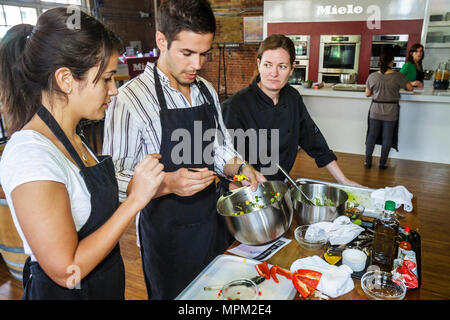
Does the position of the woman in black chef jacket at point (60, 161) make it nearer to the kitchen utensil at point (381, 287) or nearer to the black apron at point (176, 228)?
the black apron at point (176, 228)

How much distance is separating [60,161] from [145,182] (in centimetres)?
24

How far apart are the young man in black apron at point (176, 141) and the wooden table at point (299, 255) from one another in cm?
28

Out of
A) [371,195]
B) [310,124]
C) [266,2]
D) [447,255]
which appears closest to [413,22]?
[266,2]

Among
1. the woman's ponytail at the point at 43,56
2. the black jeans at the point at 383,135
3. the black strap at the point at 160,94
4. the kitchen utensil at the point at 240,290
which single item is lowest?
the black jeans at the point at 383,135

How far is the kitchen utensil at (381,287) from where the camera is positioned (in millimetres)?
1011

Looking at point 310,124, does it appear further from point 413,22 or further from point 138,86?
point 413,22

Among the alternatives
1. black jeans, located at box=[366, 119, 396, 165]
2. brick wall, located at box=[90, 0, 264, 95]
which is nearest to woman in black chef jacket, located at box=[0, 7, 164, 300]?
black jeans, located at box=[366, 119, 396, 165]

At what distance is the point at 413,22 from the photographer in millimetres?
5777

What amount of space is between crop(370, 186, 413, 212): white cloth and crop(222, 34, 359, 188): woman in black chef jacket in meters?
0.24

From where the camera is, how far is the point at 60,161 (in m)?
0.90

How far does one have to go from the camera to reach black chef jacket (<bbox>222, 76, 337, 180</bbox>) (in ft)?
6.32

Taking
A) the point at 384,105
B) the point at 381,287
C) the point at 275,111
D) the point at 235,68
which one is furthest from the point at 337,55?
the point at 381,287

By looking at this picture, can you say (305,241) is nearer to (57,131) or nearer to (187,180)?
(187,180)

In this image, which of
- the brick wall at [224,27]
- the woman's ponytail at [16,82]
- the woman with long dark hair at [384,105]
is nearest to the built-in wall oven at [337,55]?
the brick wall at [224,27]
